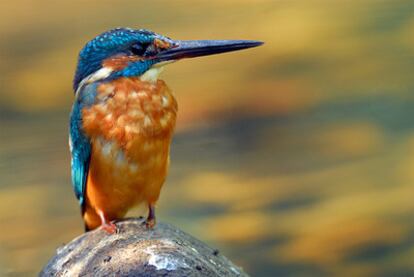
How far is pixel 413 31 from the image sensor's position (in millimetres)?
6031

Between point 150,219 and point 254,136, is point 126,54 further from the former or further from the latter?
point 254,136

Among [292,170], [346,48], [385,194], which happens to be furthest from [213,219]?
[346,48]

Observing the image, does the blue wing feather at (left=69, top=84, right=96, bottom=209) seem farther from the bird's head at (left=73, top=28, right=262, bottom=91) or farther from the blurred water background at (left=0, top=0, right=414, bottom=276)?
the blurred water background at (left=0, top=0, right=414, bottom=276)

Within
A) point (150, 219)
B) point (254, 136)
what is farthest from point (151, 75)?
point (254, 136)

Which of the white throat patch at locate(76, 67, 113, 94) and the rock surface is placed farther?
the white throat patch at locate(76, 67, 113, 94)

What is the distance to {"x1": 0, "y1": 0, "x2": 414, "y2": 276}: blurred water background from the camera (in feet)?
→ 18.0

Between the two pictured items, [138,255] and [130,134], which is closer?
[138,255]

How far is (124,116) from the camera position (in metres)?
3.03

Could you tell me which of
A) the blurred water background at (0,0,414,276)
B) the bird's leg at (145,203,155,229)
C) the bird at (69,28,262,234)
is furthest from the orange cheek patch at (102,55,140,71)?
the blurred water background at (0,0,414,276)

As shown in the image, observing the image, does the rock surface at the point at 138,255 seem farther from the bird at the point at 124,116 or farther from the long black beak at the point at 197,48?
the long black beak at the point at 197,48

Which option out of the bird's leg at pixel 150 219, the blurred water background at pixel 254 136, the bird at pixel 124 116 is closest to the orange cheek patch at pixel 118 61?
the bird at pixel 124 116

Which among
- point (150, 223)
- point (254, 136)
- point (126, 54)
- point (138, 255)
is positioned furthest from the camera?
point (254, 136)

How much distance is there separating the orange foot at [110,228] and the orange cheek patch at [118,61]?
452 mm

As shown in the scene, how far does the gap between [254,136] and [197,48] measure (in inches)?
105
